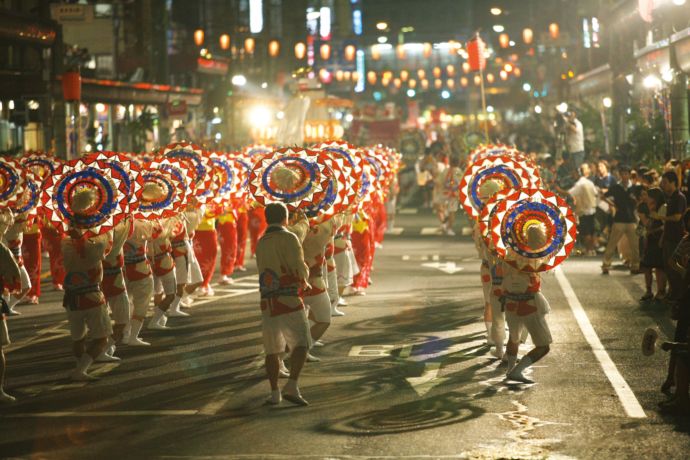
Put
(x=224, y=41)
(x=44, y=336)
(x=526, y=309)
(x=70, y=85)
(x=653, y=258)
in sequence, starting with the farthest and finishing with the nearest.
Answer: (x=224, y=41), (x=70, y=85), (x=653, y=258), (x=44, y=336), (x=526, y=309)

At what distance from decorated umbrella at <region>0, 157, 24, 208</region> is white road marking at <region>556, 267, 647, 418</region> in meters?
7.89

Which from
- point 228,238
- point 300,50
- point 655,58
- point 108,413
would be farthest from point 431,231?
point 300,50

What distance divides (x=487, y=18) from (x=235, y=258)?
9305 centimetres

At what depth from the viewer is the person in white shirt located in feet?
80.7

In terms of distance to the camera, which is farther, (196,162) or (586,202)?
(586,202)

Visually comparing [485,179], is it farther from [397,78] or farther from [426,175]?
[397,78]

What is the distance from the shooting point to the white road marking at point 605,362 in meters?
10.2

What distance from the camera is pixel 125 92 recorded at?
135ft

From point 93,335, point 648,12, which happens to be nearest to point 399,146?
point 648,12

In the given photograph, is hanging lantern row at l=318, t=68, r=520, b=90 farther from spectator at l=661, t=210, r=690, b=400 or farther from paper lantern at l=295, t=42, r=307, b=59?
spectator at l=661, t=210, r=690, b=400

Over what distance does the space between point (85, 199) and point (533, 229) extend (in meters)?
4.46

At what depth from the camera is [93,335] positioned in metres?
11.7

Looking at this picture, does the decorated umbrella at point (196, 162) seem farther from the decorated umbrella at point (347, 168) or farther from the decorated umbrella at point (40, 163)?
the decorated umbrella at point (40, 163)

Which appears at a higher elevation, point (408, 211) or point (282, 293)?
point (408, 211)
